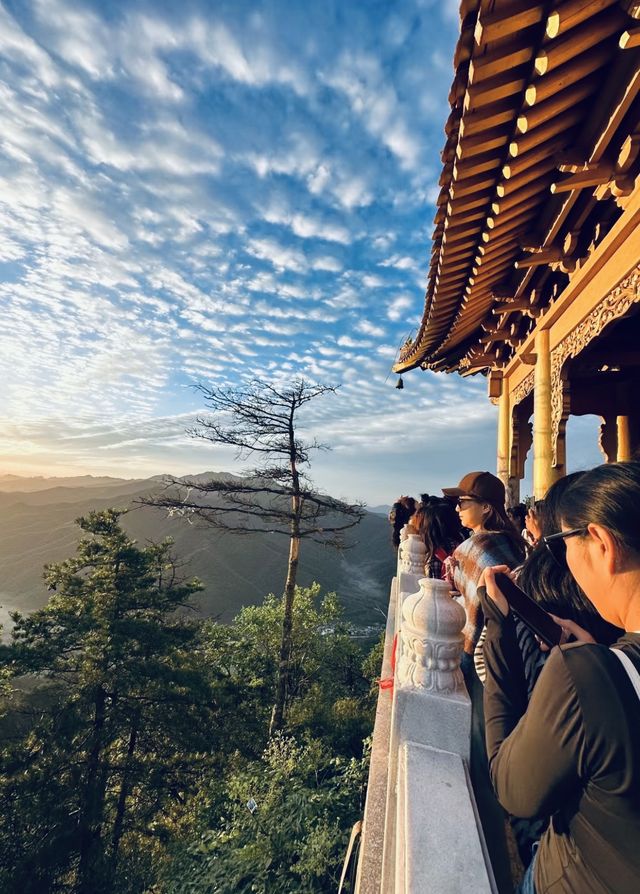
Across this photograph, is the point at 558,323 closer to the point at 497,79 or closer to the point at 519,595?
the point at 497,79

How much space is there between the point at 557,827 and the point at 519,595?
23.4 inches

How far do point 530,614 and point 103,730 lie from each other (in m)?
20.2

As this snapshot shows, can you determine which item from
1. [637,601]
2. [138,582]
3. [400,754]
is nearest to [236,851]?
[400,754]

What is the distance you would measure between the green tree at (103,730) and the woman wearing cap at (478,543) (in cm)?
1696

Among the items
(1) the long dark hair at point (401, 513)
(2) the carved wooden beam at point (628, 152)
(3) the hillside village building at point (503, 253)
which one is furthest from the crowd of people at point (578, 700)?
(1) the long dark hair at point (401, 513)

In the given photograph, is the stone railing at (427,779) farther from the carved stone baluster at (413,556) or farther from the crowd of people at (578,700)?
the carved stone baluster at (413,556)

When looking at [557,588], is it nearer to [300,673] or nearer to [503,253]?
[503,253]

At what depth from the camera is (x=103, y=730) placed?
643 inches

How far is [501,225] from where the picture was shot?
3291 millimetres

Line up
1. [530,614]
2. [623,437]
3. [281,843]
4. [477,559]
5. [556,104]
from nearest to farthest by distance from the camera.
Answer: [530,614] < [556,104] < [477,559] < [281,843] < [623,437]

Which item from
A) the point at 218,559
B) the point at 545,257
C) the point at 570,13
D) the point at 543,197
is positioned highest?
the point at 543,197

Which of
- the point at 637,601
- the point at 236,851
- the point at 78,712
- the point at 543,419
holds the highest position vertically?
the point at 543,419

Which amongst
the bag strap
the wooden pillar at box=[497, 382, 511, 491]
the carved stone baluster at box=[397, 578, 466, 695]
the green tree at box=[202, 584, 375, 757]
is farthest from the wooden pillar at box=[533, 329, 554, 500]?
the green tree at box=[202, 584, 375, 757]

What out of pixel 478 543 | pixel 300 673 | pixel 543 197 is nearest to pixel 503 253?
pixel 543 197
